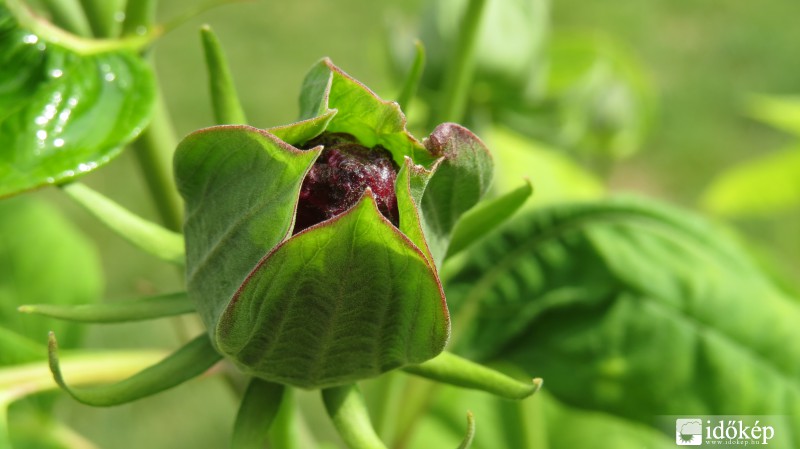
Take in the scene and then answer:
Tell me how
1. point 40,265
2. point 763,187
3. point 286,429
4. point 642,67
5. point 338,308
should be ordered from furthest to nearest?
point 642,67 < point 763,187 < point 40,265 < point 286,429 < point 338,308

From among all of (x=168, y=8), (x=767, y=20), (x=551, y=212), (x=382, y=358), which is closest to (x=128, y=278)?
(x=168, y=8)

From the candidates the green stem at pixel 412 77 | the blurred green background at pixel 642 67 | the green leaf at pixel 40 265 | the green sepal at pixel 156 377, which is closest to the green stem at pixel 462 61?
the green stem at pixel 412 77

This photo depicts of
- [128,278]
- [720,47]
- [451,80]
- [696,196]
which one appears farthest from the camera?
[720,47]

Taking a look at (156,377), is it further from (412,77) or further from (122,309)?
(412,77)

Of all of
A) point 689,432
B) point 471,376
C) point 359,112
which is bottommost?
point 689,432

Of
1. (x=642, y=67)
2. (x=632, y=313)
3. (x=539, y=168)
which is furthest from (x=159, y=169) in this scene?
(x=642, y=67)

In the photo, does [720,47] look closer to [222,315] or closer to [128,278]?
[128,278]
